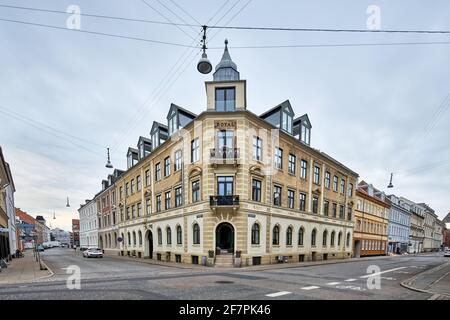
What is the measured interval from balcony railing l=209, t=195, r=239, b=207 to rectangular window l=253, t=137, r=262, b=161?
387 centimetres

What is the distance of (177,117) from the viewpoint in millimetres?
24250

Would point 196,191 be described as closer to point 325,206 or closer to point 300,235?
point 300,235

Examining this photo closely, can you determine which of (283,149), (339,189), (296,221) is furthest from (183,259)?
(339,189)

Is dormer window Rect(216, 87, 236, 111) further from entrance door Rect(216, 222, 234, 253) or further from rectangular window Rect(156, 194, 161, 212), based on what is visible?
rectangular window Rect(156, 194, 161, 212)

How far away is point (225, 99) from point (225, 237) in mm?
11070

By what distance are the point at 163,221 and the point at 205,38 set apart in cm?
2174

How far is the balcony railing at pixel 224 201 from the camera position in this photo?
18.7 metres

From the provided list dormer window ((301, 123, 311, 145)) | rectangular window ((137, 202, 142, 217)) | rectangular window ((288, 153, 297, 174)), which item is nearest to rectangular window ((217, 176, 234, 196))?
rectangular window ((288, 153, 297, 174))

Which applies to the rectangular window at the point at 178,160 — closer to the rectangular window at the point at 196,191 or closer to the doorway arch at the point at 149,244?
the rectangular window at the point at 196,191

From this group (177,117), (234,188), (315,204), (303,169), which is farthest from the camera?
(315,204)

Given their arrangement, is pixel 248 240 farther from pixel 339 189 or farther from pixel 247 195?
pixel 339 189

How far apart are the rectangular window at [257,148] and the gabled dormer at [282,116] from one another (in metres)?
3.37

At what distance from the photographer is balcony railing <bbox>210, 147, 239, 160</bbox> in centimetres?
1925

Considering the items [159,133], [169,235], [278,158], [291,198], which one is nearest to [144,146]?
[159,133]
